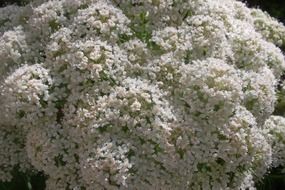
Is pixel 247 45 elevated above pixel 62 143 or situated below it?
above

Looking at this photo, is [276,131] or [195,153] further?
[276,131]

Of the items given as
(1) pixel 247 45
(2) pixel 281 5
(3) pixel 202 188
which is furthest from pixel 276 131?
(2) pixel 281 5

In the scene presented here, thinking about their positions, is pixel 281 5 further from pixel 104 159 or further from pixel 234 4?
pixel 104 159

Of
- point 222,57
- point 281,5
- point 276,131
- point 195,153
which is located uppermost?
point 222,57

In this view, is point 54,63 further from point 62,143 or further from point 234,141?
point 234,141

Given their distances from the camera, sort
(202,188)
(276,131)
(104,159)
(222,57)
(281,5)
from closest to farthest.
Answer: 1. (104,159)
2. (202,188)
3. (222,57)
4. (276,131)
5. (281,5)

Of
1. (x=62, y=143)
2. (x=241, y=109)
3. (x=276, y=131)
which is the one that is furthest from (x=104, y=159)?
(x=276, y=131)

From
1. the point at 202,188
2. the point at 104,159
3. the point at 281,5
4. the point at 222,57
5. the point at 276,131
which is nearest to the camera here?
the point at 104,159
